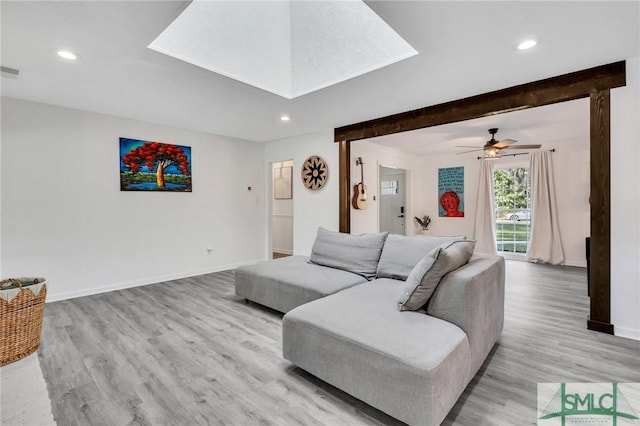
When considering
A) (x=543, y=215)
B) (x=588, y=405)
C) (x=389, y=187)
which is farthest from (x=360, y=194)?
(x=588, y=405)

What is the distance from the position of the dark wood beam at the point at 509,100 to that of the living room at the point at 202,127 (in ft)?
0.33

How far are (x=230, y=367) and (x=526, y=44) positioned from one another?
3212mm

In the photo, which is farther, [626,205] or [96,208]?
[96,208]

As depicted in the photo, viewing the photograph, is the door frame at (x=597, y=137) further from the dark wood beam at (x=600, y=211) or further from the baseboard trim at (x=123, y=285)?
the baseboard trim at (x=123, y=285)

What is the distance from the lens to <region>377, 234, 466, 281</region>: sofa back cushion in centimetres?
265

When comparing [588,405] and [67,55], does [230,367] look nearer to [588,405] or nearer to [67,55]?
[588,405]

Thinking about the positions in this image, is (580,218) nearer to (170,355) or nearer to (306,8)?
(306,8)

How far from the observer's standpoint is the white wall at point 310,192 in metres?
4.77

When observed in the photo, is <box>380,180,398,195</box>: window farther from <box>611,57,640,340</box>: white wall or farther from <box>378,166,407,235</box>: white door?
<box>611,57,640,340</box>: white wall

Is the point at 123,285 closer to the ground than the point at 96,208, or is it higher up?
closer to the ground

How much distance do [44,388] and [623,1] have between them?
14.0 ft

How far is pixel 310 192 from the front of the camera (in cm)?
513

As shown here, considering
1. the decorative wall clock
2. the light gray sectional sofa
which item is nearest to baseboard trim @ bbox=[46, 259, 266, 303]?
the decorative wall clock

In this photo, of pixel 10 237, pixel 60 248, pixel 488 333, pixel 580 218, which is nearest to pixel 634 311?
pixel 488 333
